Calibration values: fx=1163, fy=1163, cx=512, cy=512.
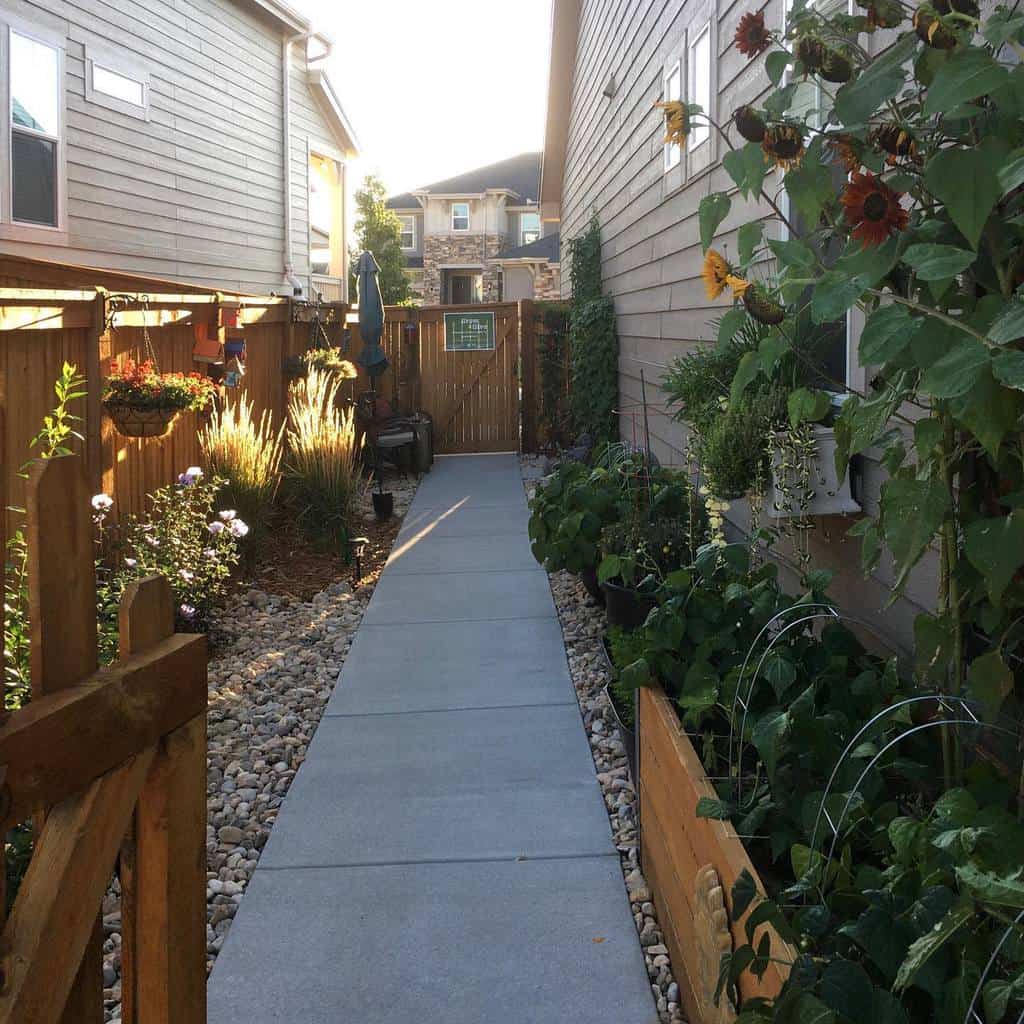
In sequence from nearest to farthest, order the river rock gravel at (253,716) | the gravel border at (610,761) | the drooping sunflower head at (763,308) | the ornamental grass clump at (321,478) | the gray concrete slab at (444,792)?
the drooping sunflower head at (763,308)
the gravel border at (610,761)
the river rock gravel at (253,716)
the gray concrete slab at (444,792)
the ornamental grass clump at (321,478)

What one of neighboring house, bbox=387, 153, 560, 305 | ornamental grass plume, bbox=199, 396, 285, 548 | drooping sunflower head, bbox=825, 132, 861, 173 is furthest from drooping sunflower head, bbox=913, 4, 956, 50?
neighboring house, bbox=387, 153, 560, 305

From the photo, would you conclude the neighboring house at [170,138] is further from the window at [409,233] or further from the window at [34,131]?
the window at [409,233]

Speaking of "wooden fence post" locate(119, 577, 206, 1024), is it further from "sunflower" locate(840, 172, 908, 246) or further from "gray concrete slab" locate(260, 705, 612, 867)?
"gray concrete slab" locate(260, 705, 612, 867)

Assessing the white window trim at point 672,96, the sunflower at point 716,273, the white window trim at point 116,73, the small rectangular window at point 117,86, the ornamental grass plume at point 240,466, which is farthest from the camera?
the small rectangular window at point 117,86

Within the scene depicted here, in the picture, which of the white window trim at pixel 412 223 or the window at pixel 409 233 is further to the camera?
the window at pixel 409 233

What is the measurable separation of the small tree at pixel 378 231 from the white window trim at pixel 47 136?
19.4 m

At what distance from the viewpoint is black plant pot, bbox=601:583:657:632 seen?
461 centimetres

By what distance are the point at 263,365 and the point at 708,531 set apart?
597cm

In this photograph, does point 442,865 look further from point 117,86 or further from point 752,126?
point 117,86

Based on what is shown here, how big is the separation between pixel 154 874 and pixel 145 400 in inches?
175

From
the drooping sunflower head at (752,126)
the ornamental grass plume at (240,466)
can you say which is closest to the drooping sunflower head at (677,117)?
the drooping sunflower head at (752,126)

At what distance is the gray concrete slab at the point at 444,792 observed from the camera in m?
3.58

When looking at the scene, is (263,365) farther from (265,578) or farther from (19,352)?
(19,352)

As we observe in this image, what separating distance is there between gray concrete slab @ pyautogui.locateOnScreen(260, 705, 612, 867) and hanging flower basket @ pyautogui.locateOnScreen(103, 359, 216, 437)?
74.1 inches
